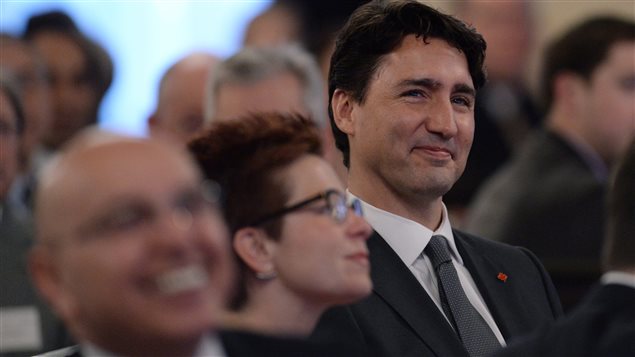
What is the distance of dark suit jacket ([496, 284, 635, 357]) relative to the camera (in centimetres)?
260

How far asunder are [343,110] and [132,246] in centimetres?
155

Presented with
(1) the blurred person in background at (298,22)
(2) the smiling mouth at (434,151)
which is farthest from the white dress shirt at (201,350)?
(1) the blurred person in background at (298,22)

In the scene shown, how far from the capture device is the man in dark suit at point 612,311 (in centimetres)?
261

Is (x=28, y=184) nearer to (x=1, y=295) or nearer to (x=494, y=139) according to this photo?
(x=1, y=295)

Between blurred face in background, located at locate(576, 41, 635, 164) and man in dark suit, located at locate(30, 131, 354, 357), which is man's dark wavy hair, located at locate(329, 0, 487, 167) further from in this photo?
blurred face in background, located at locate(576, 41, 635, 164)

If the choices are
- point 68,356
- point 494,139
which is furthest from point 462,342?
point 494,139

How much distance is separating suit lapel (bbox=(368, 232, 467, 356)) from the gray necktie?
0.19 ft

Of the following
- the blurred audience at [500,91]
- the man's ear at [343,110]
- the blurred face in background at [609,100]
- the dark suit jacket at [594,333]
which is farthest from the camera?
the blurred audience at [500,91]

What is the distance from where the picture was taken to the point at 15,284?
4.25 metres

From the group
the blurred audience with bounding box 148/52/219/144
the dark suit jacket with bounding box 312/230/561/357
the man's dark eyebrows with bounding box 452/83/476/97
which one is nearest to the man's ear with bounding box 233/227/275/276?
the dark suit jacket with bounding box 312/230/561/357

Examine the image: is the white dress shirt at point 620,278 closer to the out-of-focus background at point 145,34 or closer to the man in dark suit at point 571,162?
the man in dark suit at point 571,162

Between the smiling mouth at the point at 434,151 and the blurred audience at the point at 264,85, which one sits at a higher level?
the smiling mouth at the point at 434,151

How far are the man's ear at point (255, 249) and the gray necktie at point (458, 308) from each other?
2.02 feet

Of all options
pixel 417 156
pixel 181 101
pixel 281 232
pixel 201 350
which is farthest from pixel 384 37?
pixel 181 101
